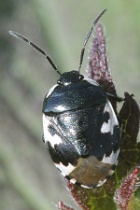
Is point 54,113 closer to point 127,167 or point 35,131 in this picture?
point 127,167

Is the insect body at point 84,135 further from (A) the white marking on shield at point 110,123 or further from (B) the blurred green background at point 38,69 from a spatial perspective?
(B) the blurred green background at point 38,69

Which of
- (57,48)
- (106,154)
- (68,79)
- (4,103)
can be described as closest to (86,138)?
(106,154)

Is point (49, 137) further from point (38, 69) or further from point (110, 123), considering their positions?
point (38, 69)

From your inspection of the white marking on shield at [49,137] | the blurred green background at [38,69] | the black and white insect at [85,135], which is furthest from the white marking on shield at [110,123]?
the blurred green background at [38,69]

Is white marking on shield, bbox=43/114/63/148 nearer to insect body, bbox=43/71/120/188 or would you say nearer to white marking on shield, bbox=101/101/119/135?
insect body, bbox=43/71/120/188

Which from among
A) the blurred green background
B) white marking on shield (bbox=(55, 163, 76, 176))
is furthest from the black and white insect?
the blurred green background
